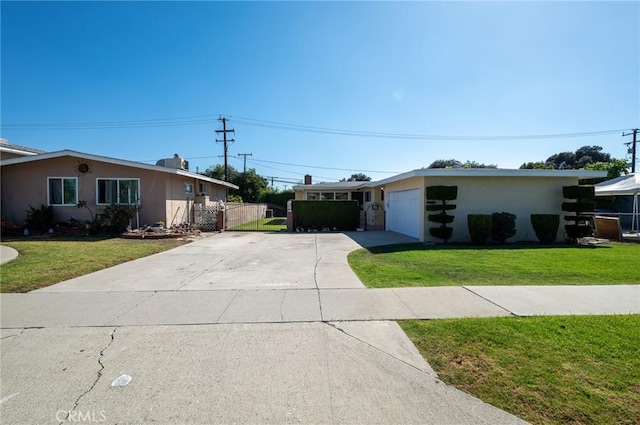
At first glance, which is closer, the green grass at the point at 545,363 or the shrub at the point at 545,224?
the green grass at the point at 545,363

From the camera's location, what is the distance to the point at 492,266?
793 cm

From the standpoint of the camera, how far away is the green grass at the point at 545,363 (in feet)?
8.31

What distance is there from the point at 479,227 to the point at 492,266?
187 inches

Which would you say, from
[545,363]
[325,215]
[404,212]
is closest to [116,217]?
[325,215]

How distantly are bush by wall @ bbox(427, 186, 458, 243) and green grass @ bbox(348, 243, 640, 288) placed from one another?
6.37 ft

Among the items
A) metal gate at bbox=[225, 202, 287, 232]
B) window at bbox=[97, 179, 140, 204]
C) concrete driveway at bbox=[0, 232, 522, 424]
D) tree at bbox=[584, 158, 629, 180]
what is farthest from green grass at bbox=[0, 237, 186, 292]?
tree at bbox=[584, 158, 629, 180]

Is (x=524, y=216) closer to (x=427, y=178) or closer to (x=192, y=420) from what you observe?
(x=427, y=178)

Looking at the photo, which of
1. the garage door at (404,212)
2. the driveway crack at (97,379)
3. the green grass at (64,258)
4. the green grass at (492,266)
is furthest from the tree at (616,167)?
the driveway crack at (97,379)

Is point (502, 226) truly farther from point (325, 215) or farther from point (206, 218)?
point (206, 218)

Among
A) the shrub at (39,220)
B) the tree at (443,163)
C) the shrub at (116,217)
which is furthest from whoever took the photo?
the tree at (443,163)

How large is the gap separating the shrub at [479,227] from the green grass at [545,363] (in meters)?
8.15

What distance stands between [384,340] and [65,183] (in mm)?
17809

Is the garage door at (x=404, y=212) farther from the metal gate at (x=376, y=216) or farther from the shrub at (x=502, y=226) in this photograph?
the shrub at (x=502, y=226)

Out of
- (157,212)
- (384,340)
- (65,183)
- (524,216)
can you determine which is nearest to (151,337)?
(384,340)
